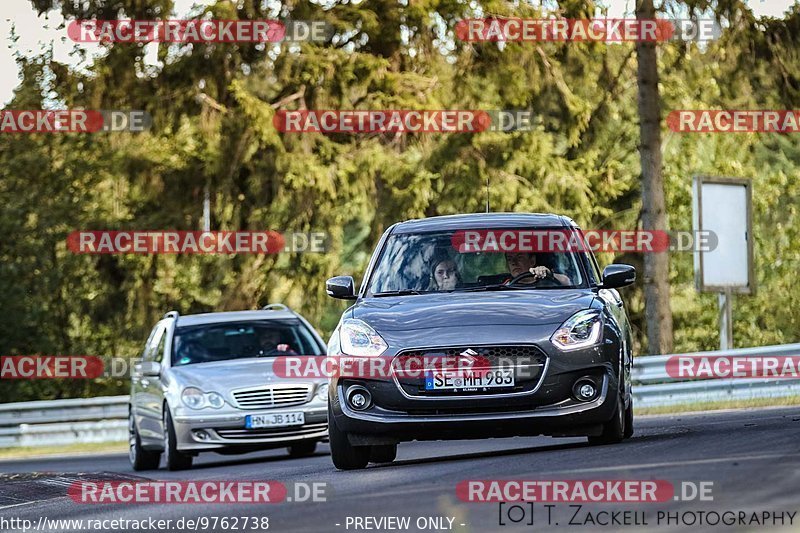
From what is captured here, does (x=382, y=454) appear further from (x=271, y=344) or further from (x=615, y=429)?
(x=271, y=344)

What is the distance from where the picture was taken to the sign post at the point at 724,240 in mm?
25172

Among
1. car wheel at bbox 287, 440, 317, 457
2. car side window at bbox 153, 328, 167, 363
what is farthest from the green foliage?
car side window at bbox 153, 328, 167, 363

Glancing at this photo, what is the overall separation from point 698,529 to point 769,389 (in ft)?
53.0

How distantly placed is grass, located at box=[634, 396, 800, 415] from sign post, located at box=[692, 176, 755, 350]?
178cm

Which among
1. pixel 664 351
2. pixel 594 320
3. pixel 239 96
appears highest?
pixel 239 96

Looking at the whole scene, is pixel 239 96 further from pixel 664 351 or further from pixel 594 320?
pixel 594 320

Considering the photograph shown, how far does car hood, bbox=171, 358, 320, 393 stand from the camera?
58.5 feet

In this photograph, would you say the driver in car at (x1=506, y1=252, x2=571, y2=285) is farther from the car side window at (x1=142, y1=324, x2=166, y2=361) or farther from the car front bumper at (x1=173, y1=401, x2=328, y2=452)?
the car side window at (x1=142, y1=324, x2=166, y2=361)

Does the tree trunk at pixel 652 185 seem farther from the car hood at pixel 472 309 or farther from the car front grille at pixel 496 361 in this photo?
the car front grille at pixel 496 361

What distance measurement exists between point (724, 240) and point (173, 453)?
35.6ft

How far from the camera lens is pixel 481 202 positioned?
118ft

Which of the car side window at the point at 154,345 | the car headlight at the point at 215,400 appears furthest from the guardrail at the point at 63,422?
the car headlight at the point at 215,400

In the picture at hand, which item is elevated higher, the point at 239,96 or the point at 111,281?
the point at 239,96

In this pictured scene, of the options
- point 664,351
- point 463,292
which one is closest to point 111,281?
point 664,351
